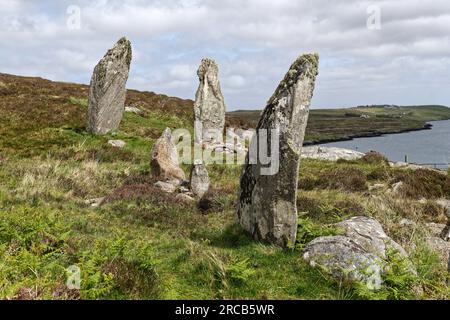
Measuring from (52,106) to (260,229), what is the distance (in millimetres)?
29033

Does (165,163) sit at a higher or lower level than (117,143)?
lower

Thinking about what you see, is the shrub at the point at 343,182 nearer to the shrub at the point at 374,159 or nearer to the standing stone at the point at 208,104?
the shrub at the point at 374,159

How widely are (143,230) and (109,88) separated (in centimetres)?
1656

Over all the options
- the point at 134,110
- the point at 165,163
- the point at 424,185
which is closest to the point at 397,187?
the point at 424,185

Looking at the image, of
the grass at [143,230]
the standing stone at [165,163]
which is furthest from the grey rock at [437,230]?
the standing stone at [165,163]

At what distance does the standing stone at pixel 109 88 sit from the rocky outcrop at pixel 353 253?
20.0 m

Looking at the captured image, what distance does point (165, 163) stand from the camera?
18969 mm

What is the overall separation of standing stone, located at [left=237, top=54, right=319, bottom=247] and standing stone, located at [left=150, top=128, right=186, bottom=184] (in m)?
8.31

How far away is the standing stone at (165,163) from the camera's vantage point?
60.7ft

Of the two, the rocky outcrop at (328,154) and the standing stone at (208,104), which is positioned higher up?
the standing stone at (208,104)

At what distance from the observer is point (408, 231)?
12195 mm

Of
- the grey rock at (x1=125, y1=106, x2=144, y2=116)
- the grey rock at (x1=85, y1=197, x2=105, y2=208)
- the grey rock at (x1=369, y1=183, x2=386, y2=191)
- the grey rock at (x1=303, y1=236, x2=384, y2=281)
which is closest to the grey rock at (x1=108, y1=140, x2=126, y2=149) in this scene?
the grey rock at (x1=85, y1=197, x2=105, y2=208)

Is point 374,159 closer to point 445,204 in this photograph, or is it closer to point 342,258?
point 445,204

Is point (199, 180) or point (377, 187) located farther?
point (377, 187)
